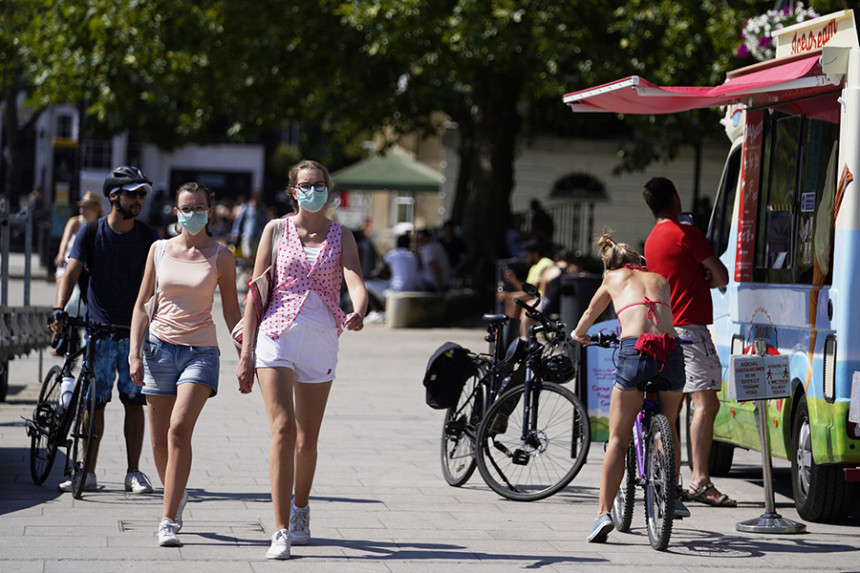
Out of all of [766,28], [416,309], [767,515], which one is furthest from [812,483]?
[416,309]

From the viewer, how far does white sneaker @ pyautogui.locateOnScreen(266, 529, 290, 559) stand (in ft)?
20.5

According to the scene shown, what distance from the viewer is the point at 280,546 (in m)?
6.25

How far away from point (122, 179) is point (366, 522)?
247cm

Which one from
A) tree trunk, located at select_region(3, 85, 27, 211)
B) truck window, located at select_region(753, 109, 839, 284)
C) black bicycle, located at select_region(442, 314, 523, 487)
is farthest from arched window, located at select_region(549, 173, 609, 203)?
black bicycle, located at select_region(442, 314, 523, 487)

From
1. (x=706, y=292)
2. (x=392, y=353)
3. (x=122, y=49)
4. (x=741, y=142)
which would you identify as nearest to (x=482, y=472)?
A: (x=706, y=292)

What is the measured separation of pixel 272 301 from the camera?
6402 millimetres

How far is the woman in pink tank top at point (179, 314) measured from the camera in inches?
271

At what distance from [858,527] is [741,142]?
2681 millimetres

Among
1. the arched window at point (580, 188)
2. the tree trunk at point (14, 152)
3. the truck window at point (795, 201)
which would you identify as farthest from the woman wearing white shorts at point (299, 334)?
the tree trunk at point (14, 152)

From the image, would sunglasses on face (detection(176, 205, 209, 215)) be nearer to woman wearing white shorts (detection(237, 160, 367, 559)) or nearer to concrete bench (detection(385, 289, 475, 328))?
woman wearing white shorts (detection(237, 160, 367, 559))

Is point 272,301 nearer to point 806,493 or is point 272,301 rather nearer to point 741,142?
point 806,493

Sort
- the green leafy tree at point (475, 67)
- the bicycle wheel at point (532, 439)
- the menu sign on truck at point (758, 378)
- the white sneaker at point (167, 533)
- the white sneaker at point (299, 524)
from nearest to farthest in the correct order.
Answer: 1. the white sneaker at point (167, 533)
2. the white sneaker at point (299, 524)
3. the menu sign on truck at point (758, 378)
4. the bicycle wheel at point (532, 439)
5. the green leafy tree at point (475, 67)

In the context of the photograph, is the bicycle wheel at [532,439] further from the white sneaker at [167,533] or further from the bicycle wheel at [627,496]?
the white sneaker at [167,533]

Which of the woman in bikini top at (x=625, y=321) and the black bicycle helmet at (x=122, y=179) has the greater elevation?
the black bicycle helmet at (x=122, y=179)
